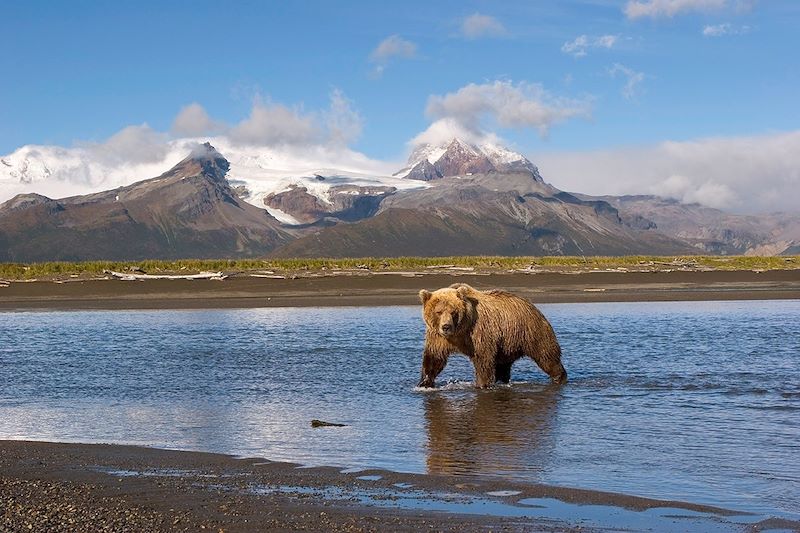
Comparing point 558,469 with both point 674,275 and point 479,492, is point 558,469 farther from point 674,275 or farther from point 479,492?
point 674,275

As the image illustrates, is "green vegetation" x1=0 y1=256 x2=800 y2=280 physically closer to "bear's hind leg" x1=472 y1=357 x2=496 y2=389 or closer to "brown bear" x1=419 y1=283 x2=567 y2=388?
"brown bear" x1=419 y1=283 x2=567 y2=388

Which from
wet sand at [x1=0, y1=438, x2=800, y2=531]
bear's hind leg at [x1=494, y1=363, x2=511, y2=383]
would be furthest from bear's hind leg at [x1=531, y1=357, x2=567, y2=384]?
wet sand at [x1=0, y1=438, x2=800, y2=531]

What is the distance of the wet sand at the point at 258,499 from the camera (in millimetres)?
7988

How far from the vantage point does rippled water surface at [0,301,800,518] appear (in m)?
10.7

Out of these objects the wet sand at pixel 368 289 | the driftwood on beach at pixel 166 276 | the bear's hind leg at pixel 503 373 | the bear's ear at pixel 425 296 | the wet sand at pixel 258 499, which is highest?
the bear's ear at pixel 425 296

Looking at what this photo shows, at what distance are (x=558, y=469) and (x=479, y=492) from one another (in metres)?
1.43

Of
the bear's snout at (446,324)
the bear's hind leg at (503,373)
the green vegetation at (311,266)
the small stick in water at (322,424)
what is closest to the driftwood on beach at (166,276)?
the green vegetation at (311,266)

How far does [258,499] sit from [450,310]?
7864 mm

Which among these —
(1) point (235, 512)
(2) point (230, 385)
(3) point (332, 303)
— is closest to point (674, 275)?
(3) point (332, 303)

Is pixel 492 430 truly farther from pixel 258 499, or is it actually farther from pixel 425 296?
pixel 258 499

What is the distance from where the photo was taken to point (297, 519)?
26.8ft

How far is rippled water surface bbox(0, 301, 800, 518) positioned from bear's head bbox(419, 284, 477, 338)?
1093mm

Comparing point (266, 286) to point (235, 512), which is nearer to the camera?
point (235, 512)

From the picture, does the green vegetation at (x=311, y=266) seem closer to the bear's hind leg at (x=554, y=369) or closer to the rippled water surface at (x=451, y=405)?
the rippled water surface at (x=451, y=405)
